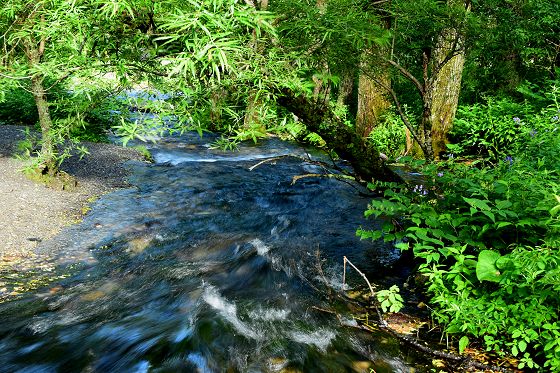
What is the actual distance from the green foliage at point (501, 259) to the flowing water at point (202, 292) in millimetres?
745

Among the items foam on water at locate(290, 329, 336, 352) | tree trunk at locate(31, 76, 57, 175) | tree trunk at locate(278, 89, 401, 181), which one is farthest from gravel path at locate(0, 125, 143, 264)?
tree trunk at locate(278, 89, 401, 181)

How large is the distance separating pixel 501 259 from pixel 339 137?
2.59 metres

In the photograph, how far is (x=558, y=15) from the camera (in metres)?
9.06

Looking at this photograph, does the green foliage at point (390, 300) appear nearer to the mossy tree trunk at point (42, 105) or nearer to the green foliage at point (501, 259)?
the green foliage at point (501, 259)

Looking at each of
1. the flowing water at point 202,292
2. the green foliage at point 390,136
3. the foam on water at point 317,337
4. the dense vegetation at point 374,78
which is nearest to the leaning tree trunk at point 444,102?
the green foliage at point 390,136

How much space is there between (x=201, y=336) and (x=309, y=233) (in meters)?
3.22

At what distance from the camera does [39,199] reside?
7621 millimetres

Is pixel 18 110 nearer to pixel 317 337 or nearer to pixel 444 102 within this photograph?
pixel 444 102

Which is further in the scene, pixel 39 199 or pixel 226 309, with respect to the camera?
pixel 39 199

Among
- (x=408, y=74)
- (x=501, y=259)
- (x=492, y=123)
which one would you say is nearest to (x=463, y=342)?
(x=501, y=259)

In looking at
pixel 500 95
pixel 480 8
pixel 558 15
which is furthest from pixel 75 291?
pixel 500 95

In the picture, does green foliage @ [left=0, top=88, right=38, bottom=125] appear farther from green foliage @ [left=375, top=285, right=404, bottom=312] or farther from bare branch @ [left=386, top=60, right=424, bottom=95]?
green foliage @ [left=375, top=285, right=404, bottom=312]

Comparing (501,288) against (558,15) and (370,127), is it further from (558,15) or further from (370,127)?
(370,127)

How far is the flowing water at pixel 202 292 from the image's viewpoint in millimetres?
3838
